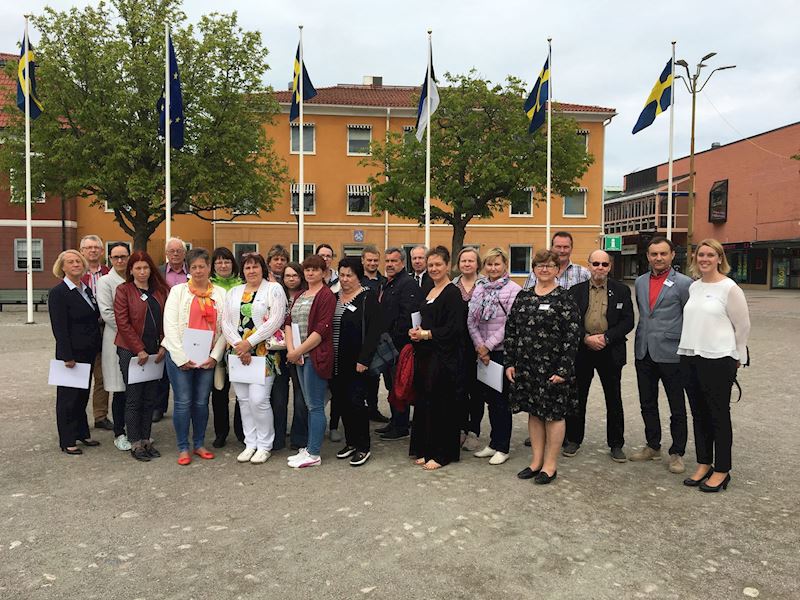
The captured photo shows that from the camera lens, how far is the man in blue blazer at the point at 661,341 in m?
5.42

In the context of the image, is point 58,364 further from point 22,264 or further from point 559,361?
point 22,264

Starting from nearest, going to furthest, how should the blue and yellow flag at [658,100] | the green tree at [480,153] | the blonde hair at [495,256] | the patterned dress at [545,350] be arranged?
the patterned dress at [545,350] < the blonde hair at [495,256] < the blue and yellow flag at [658,100] < the green tree at [480,153]

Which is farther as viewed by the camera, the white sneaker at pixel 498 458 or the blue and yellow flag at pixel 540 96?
the blue and yellow flag at pixel 540 96

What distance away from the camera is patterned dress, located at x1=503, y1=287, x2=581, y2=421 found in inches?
197

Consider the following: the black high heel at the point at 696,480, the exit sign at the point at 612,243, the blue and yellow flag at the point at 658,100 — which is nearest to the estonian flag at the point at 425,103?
the blue and yellow flag at the point at 658,100

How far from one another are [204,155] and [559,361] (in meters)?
21.6

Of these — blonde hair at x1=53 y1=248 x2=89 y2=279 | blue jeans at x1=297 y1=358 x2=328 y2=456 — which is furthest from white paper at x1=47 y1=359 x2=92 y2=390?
blue jeans at x1=297 y1=358 x2=328 y2=456

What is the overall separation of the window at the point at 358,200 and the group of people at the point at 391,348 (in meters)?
31.0

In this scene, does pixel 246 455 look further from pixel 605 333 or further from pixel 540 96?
pixel 540 96

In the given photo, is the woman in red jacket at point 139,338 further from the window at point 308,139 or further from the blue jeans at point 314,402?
the window at point 308,139

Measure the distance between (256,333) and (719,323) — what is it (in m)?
3.90

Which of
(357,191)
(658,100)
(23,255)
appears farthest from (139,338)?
(23,255)

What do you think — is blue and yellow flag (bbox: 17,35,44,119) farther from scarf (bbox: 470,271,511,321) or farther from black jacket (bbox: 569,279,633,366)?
black jacket (bbox: 569,279,633,366)

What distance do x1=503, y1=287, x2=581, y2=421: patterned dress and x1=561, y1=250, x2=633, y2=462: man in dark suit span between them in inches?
25.5
